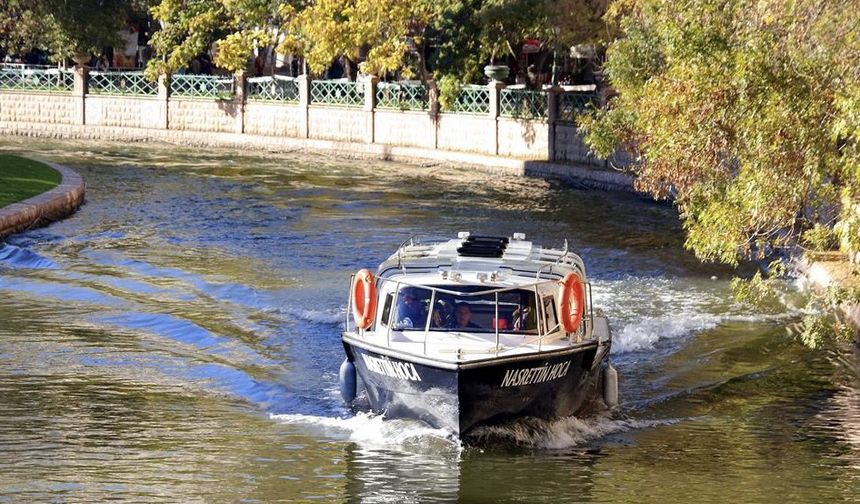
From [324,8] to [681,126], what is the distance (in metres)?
34.3

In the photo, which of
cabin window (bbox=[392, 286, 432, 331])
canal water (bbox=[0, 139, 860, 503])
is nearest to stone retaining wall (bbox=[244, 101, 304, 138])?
canal water (bbox=[0, 139, 860, 503])

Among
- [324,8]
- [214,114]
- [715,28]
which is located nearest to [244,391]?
[715,28]

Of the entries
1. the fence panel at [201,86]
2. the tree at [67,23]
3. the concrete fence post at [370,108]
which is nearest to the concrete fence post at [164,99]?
the fence panel at [201,86]

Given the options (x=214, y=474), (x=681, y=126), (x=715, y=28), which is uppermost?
(x=715, y=28)

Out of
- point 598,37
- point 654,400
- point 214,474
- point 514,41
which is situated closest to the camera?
point 214,474

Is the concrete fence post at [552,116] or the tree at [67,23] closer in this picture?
the concrete fence post at [552,116]

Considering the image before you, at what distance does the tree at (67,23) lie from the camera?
64938 mm

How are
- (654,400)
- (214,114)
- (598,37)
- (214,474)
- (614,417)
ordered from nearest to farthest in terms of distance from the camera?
(214,474), (614,417), (654,400), (598,37), (214,114)

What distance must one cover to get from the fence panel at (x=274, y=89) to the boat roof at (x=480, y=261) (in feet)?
136

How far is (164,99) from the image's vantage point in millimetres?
63281

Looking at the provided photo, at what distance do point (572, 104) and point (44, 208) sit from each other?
65.4ft

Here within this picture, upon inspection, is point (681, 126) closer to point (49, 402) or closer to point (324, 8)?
point (49, 402)

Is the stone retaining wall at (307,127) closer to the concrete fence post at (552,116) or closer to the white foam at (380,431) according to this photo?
the concrete fence post at (552,116)

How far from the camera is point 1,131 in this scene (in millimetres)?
64000
